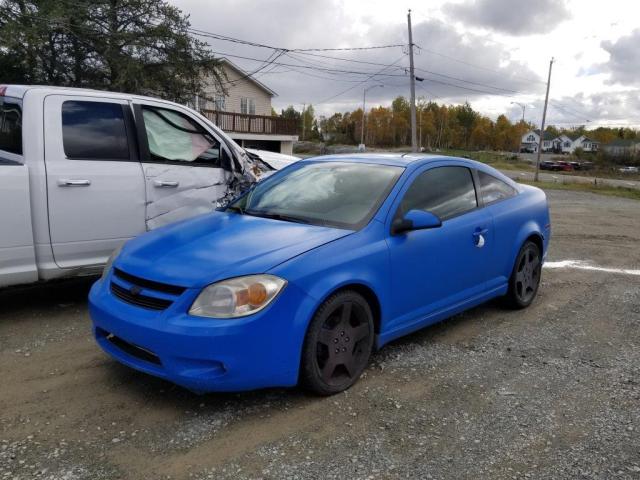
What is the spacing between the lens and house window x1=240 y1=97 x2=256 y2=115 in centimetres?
3628

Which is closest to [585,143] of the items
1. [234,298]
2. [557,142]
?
[557,142]

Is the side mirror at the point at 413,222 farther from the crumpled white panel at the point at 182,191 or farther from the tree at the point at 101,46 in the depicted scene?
the tree at the point at 101,46

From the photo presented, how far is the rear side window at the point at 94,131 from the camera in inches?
183

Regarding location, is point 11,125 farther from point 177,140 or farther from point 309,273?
point 309,273

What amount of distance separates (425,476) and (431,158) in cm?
259

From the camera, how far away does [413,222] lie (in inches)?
150

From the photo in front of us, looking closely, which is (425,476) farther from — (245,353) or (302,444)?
(245,353)

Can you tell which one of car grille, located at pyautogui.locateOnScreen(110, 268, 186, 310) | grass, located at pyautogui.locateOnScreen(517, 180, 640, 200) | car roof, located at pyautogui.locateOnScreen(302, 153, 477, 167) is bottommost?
grass, located at pyautogui.locateOnScreen(517, 180, 640, 200)

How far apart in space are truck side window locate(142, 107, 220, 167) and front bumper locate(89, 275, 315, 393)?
2.37 metres

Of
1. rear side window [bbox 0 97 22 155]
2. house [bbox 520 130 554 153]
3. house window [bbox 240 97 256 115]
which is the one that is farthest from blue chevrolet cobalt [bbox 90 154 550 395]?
house [bbox 520 130 554 153]

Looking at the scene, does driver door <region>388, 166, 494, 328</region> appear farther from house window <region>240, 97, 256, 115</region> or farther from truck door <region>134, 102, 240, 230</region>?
house window <region>240, 97, 256, 115</region>

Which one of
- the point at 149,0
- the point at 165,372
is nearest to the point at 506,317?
the point at 165,372

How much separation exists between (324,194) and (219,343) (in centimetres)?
161

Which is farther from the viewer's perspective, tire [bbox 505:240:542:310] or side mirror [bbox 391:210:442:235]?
tire [bbox 505:240:542:310]
